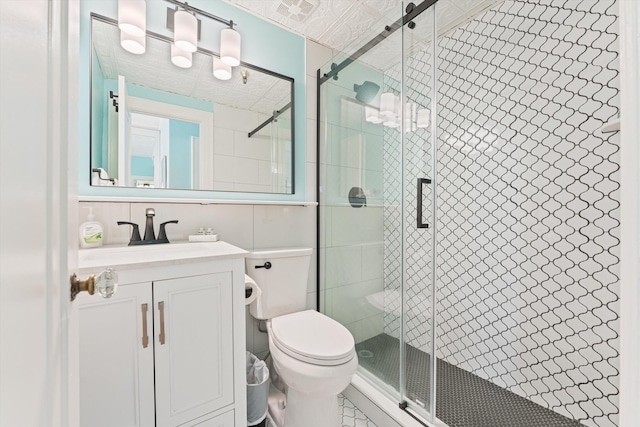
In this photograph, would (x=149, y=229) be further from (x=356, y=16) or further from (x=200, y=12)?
(x=356, y=16)

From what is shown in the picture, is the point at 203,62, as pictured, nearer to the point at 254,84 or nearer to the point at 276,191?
the point at 254,84

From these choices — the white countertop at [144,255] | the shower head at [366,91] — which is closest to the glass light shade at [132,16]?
the white countertop at [144,255]

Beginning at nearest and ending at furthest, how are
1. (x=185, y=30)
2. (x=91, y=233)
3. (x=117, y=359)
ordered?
(x=117, y=359) → (x=91, y=233) → (x=185, y=30)

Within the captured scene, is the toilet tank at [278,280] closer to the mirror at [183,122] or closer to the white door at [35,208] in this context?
the mirror at [183,122]

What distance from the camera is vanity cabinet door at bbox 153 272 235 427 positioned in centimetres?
88

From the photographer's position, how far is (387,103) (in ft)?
5.12

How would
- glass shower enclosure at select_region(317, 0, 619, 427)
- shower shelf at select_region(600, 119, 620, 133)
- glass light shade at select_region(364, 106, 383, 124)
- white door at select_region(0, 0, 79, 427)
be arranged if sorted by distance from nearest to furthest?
white door at select_region(0, 0, 79, 427), shower shelf at select_region(600, 119, 620, 133), glass shower enclosure at select_region(317, 0, 619, 427), glass light shade at select_region(364, 106, 383, 124)

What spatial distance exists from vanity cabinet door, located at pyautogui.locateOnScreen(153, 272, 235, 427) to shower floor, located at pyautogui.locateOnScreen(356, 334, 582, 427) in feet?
2.89

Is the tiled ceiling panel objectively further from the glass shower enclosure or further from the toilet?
the toilet

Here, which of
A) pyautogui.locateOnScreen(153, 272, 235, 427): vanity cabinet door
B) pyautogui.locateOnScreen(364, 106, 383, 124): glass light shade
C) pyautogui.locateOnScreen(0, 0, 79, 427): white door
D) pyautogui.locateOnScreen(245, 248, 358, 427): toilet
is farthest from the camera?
pyautogui.locateOnScreen(364, 106, 383, 124): glass light shade

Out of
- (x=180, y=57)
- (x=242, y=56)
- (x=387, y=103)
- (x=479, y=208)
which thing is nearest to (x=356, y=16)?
(x=387, y=103)

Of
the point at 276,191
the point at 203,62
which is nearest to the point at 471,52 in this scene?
the point at 276,191

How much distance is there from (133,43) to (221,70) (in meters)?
0.41

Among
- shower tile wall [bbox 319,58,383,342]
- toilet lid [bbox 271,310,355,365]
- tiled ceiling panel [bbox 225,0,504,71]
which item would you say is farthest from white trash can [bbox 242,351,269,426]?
tiled ceiling panel [bbox 225,0,504,71]
